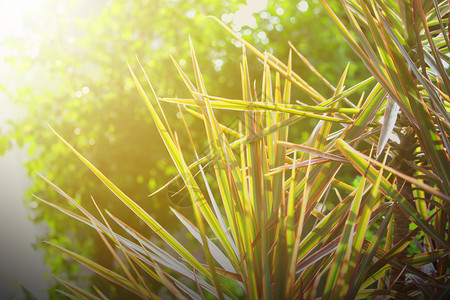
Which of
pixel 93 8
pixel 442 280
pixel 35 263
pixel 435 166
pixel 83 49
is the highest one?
pixel 93 8

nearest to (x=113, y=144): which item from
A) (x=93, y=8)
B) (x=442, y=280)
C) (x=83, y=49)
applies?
(x=83, y=49)

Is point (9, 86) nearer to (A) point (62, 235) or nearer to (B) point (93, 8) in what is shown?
(B) point (93, 8)

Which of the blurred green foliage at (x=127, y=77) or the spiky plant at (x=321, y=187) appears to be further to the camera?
the blurred green foliage at (x=127, y=77)

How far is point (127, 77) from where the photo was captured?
3.49m

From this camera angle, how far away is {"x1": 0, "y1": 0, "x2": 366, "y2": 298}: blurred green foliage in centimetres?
344

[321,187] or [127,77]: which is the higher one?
[127,77]

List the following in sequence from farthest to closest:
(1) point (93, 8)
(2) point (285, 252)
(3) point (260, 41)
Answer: (1) point (93, 8) → (3) point (260, 41) → (2) point (285, 252)

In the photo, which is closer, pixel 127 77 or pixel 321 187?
pixel 321 187

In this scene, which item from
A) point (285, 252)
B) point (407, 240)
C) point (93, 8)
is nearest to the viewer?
point (285, 252)

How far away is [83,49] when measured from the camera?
354 centimetres

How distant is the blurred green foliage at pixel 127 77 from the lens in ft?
11.3

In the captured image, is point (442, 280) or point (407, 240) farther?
point (442, 280)

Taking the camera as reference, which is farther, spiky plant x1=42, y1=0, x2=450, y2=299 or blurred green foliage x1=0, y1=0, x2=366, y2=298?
blurred green foliage x1=0, y1=0, x2=366, y2=298

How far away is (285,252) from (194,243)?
9.44 feet
